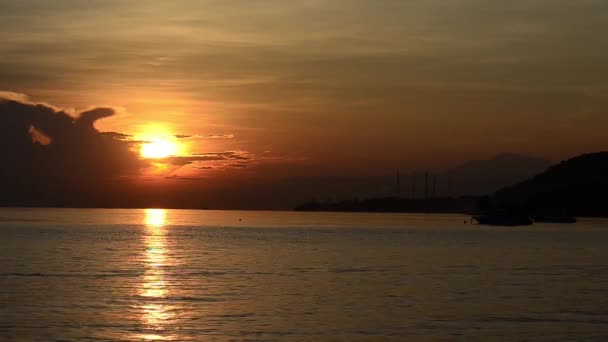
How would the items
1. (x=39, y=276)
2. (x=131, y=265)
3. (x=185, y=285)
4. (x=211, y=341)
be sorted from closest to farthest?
1. (x=211, y=341)
2. (x=185, y=285)
3. (x=39, y=276)
4. (x=131, y=265)

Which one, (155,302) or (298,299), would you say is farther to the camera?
(298,299)

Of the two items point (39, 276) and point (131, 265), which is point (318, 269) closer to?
point (131, 265)

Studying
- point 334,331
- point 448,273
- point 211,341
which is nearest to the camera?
point 211,341

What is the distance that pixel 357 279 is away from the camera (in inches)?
2756

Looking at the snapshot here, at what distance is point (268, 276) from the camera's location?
72.9 metres

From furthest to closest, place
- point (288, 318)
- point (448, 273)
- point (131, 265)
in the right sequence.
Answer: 1. point (131, 265)
2. point (448, 273)
3. point (288, 318)

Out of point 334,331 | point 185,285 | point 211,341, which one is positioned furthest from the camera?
point 185,285

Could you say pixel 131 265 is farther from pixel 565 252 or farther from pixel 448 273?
pixel 565 252

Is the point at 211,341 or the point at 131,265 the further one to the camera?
the point at 131,265

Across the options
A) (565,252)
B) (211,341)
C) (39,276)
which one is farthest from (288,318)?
(565,252)

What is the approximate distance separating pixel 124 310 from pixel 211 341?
11.3 m

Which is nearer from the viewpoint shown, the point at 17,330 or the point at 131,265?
the point at 17,330

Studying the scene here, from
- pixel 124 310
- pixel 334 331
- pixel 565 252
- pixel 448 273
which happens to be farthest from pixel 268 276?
pixel 565 252

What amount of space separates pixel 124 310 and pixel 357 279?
2555 centimetres
